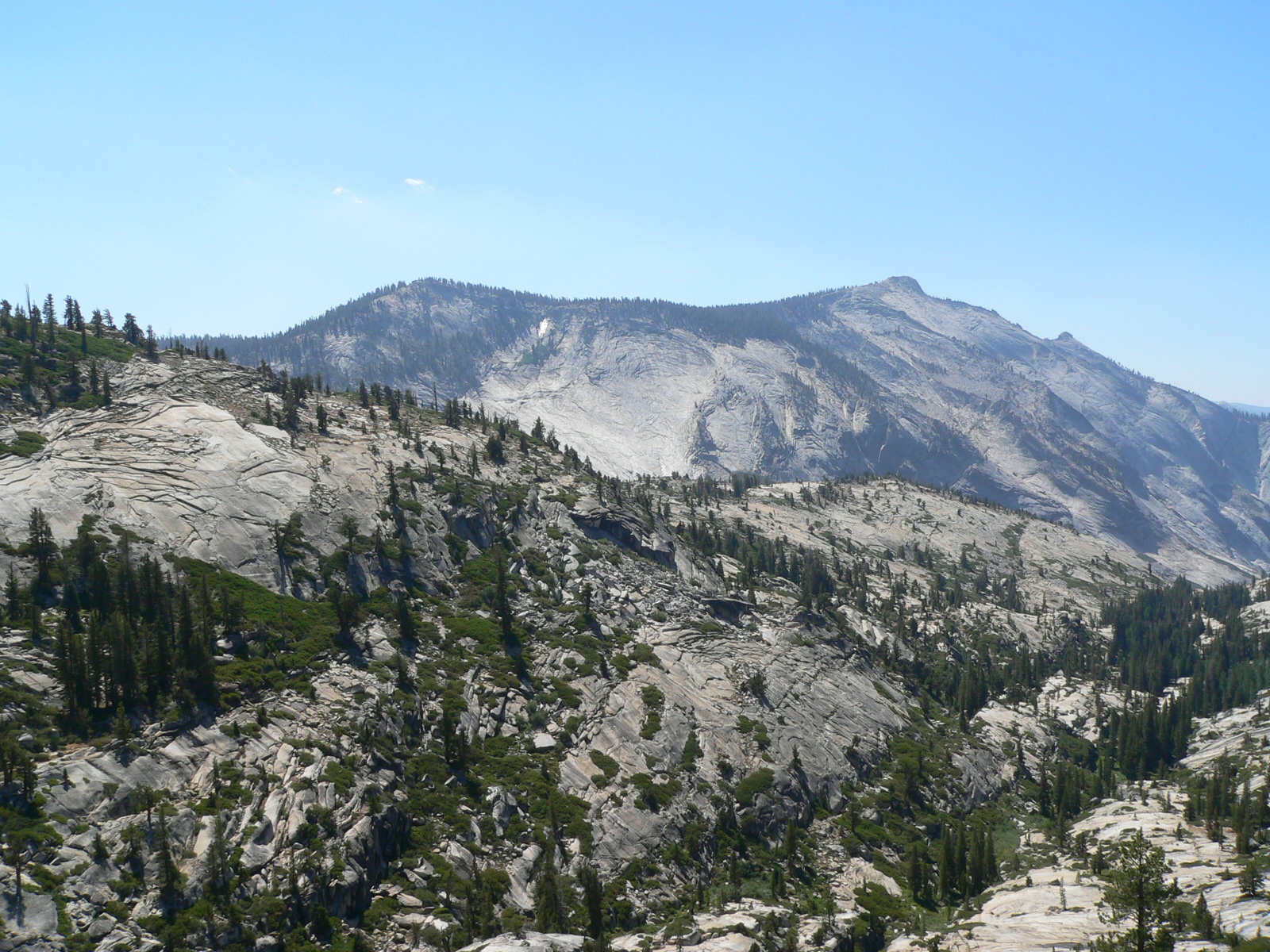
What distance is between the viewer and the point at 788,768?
123 m

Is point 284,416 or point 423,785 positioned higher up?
point 284,416

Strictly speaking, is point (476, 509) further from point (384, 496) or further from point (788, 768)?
point (788, 768)

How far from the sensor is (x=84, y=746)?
2972 inches

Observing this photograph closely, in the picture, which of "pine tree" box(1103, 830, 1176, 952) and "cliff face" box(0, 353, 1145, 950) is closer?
"pine tree" box(1103, 830, 1176, 952)

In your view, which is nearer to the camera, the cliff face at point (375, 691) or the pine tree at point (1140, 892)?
the pine tree at point (1140, 892)

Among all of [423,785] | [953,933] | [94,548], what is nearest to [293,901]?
[423,785]

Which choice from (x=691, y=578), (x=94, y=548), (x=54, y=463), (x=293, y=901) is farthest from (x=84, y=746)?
(x=691, y=578)

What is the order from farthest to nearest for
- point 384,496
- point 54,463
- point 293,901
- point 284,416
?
point 284,416 < point 384,496 < point 54,463 < point 293,901

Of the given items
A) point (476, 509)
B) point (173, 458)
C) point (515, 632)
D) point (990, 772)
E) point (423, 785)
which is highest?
point (173, 458)

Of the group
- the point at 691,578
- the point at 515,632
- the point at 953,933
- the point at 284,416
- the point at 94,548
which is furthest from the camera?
the point at 691,578

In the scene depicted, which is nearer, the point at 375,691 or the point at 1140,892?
the point at 1140,892

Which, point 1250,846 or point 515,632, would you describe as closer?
point 1250,846

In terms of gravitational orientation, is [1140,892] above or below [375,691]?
above

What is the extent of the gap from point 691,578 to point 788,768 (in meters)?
60.7
